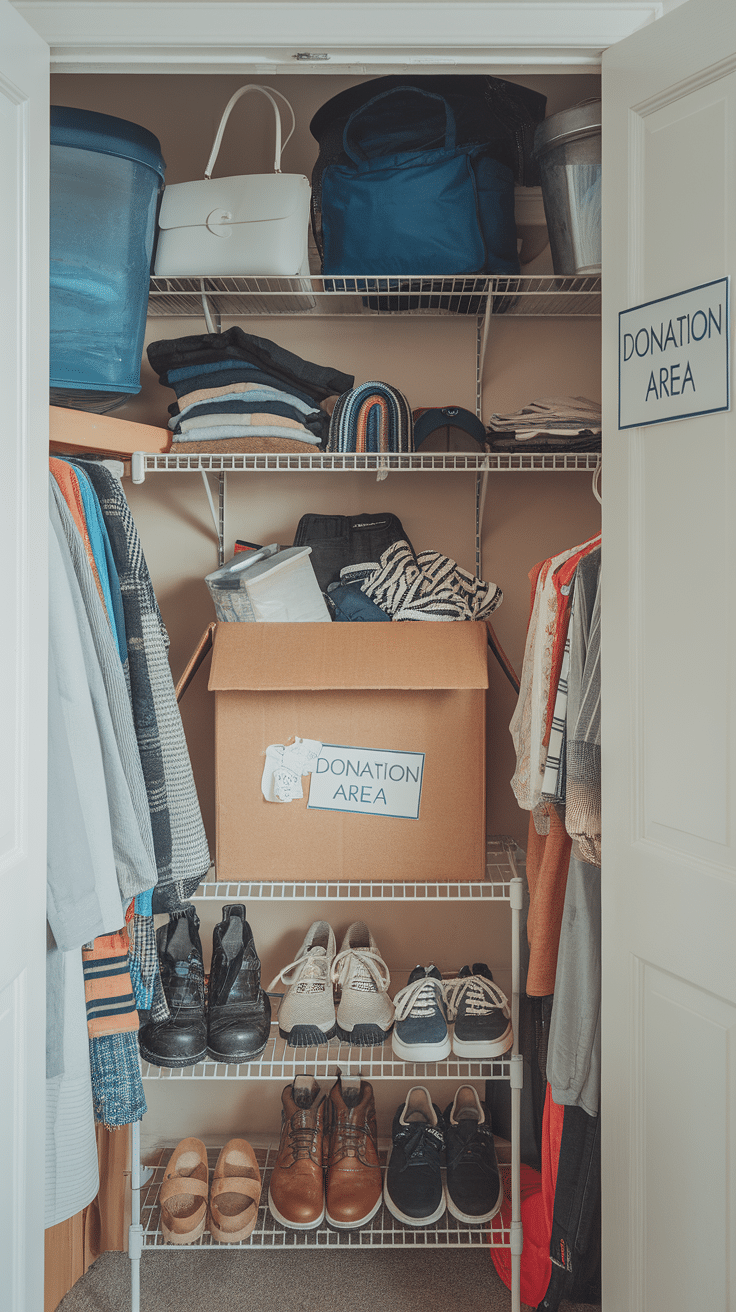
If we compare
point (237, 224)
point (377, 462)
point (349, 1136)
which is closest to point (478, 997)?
point (349, 1136)

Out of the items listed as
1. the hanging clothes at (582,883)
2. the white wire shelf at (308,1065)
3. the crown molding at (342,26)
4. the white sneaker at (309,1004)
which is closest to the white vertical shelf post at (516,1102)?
the white wire shelf at (308,1065)

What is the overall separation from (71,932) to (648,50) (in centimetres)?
140

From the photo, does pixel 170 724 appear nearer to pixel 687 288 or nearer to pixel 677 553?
pixel 677 553

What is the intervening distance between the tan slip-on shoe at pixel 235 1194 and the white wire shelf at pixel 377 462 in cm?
142

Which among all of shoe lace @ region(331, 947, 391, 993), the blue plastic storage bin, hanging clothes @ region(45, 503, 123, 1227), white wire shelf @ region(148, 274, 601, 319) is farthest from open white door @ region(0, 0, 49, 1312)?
shoe lace @ region(331, 947, 391, 993)

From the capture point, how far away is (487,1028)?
5.37ft

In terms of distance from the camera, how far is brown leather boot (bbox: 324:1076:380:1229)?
5.50ft

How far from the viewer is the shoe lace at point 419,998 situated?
1.66 metres

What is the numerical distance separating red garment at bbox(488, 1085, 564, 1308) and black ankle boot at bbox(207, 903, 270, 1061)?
55 cm

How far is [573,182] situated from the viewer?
1560mm

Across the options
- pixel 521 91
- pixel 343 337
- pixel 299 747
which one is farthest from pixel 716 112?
pixel 299 747

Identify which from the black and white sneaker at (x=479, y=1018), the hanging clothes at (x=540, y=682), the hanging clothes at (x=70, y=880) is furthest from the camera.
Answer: the black and white sneaker at (x=479, y=1018)

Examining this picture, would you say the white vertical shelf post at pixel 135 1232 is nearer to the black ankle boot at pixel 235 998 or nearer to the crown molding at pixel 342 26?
the black ankle boot at pixel 235 998

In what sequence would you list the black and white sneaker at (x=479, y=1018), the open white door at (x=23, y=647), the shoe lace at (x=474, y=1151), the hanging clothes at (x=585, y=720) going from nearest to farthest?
1. the open white door at (x=23, y=647)
2. the hanging clothes at (x=585, y=720)
3. the black and white sneaker at (x=479, y=1018)
4. the shoe lace at (x=474, y=1151)
